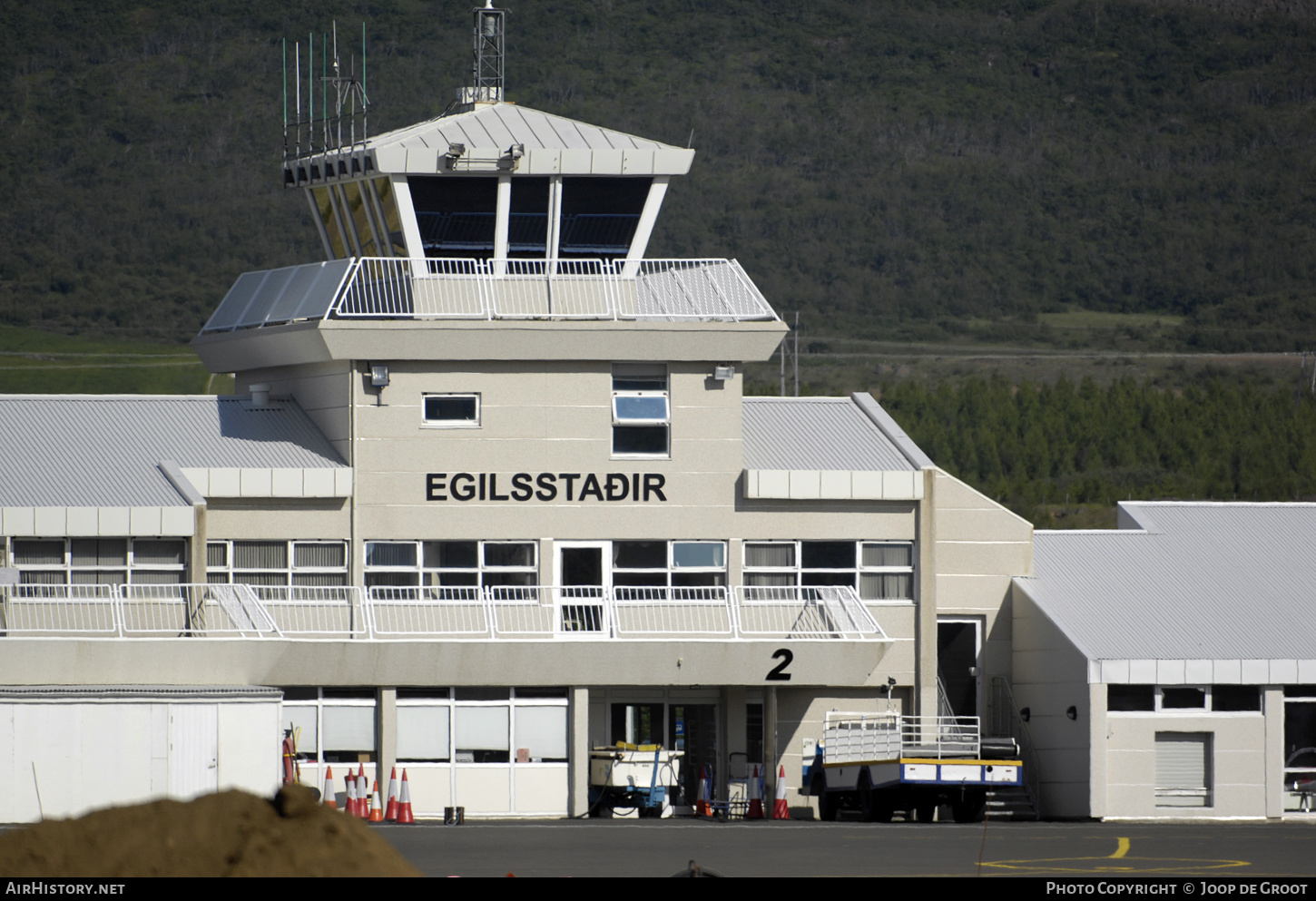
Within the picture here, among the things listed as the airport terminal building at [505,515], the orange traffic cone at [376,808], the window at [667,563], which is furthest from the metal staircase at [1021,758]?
the orange traffic cone at [376,808]

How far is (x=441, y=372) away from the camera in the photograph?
35.1 metres

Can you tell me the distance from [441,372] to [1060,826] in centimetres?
1280

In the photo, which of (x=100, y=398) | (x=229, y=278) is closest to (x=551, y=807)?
(x=100, y=398)

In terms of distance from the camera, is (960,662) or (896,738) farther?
(960,662)

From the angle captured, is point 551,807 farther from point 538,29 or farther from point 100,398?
point 538,29

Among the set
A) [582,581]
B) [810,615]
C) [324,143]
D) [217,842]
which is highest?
[324,143]


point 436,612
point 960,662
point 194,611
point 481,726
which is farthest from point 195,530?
point 960,662

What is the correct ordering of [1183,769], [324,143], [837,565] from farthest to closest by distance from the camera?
[324,143] < [837,565] < [1183,769]

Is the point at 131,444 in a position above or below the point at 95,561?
above

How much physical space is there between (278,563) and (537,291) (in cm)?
651

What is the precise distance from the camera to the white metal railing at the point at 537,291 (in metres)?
35.3

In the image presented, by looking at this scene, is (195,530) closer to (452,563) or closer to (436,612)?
(436,612)

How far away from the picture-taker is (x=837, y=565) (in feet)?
118

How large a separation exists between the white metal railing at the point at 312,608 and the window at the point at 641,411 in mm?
5268
